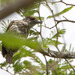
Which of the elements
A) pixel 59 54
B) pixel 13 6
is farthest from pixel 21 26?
pixel 13 6

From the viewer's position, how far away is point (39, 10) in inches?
115

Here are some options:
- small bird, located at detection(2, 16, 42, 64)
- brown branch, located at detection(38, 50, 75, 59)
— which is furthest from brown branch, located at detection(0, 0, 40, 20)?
small bird, located at detection(2, 16, 42, 64)

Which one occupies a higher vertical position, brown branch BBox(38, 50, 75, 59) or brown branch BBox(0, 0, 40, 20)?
brown branch BBox(0, 0, 40, 20)

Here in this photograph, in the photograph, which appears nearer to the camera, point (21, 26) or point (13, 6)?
point (13, 6)

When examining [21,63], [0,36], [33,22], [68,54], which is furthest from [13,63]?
[0,36]

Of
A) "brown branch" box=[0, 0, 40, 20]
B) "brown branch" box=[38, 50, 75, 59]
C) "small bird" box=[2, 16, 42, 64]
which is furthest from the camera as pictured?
"small bird" box=[2, 16, 42, 64]

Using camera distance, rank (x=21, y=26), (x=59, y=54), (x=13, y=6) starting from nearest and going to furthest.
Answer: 1. (x=13, y=6)
2. (x=59, y=54)
3. (x=21, y=26)

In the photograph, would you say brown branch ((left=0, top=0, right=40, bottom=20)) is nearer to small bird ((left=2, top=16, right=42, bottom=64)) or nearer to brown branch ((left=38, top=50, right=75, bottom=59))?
brown branch ((left=38, top=50, right=75, bottom=59))

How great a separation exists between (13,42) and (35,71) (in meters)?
1.07

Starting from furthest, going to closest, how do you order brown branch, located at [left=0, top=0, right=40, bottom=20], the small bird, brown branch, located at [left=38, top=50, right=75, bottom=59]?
the small bird → brown branch, located at [left=38, top=50, right=75, bottom=59] → brown branch, located at [left=0, top=0, right=40, bottom=20]

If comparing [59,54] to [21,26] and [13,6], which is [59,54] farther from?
[13,6]

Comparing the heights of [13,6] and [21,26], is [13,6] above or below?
above

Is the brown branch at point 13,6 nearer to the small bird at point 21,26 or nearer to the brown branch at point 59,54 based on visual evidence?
the brown branch at point 59,54

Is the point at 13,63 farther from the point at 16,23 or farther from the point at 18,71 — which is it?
the point at 16,23
